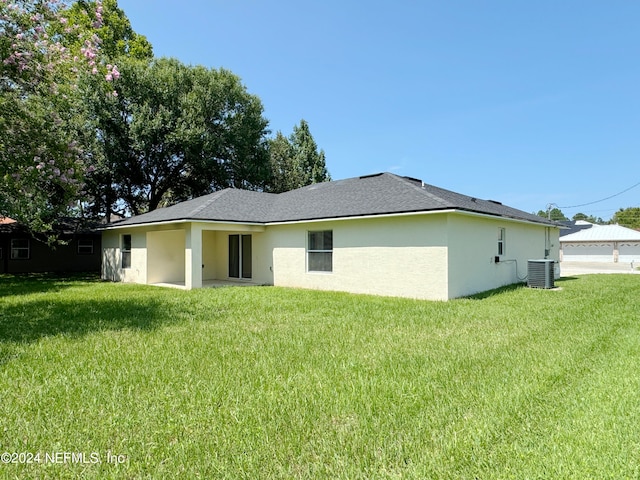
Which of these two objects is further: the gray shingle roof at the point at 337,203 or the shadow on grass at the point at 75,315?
the gray shingle roof at the point at 337,203

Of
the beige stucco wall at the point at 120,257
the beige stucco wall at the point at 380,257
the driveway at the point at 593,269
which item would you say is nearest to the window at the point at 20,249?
the beige stucco wall at the point at 120,257

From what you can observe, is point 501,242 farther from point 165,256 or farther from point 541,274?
point 165,256

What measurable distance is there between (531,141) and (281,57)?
54.9 ft

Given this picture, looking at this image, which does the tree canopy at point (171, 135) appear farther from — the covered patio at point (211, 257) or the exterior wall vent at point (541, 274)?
the exterior wall vent at point (541, 274)

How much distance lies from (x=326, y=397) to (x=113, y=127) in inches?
890

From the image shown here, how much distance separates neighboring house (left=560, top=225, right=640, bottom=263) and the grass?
3352 centimetres

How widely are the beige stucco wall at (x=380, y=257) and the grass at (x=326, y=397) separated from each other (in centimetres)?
334

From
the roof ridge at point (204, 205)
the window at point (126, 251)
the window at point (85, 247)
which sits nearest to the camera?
the roof ridge at point (204, 205)

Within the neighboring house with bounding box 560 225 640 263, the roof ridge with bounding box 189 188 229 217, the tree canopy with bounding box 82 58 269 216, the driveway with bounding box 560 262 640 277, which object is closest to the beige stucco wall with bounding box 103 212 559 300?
the roof ridge with bounding box 189 188 229 217

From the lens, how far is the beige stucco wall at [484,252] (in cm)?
1083

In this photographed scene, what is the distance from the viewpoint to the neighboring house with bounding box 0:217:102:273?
21453mm

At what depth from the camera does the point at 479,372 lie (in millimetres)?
4441

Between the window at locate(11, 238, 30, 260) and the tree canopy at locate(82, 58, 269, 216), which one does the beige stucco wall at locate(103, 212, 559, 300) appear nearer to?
the tree canopy at locate(82, 58, 269, 216)

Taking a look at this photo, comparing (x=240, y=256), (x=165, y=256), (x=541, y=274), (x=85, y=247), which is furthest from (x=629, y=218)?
(x=85, y=247)
